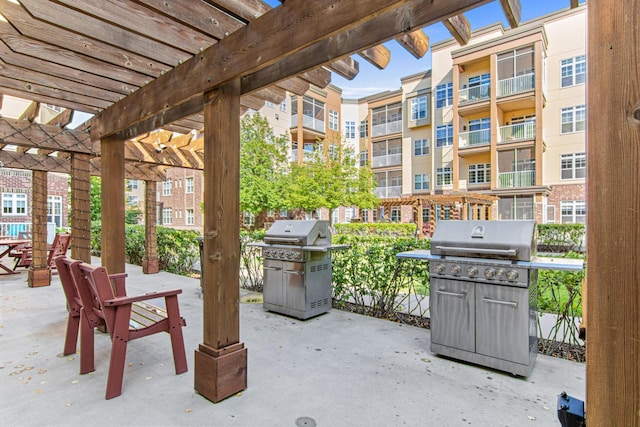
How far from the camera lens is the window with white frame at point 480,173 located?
19750 mm

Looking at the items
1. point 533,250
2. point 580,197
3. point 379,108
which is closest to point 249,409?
point 533,250

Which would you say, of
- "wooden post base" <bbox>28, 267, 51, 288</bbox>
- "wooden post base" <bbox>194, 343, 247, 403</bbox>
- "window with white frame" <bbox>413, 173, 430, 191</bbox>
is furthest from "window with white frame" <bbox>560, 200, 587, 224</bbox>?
"wooden post base" <bbox>28, 267, 51, 288</bbox>

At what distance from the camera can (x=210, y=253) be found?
8.83ft

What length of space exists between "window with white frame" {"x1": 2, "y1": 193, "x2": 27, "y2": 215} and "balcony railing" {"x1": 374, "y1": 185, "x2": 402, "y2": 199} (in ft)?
72.9

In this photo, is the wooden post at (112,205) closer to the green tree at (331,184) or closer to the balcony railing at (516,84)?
the green tree at (331,184)

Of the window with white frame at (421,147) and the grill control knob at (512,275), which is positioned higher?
the window with white frame at (421,147)

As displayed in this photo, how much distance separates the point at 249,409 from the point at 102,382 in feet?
4.63

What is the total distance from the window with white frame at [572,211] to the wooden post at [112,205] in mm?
20124

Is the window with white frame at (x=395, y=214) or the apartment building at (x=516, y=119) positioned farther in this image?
the window with white frame at (x=395, y=214)

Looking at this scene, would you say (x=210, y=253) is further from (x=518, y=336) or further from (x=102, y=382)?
(x=518, y=336)

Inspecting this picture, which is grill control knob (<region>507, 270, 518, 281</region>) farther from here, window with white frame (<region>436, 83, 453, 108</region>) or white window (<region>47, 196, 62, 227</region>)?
white window (<region>47, 196, 62, 227</region>)

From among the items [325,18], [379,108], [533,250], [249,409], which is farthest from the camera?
[379,108]

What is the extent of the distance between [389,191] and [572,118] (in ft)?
37.8

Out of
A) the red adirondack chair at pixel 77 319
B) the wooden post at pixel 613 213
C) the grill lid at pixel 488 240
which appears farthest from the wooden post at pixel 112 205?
the wooden post at pixel 613 213
